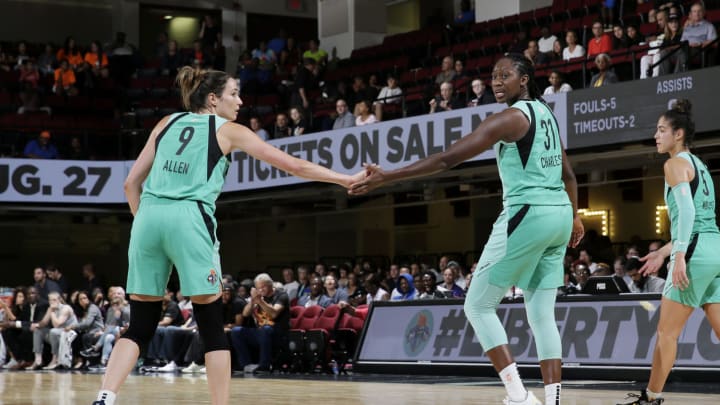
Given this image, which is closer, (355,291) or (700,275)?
(700,275)

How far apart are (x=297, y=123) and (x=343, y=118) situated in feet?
4.49

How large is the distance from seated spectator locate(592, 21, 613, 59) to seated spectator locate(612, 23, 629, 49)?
88mm

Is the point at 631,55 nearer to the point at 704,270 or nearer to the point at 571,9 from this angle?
the point at 571,9

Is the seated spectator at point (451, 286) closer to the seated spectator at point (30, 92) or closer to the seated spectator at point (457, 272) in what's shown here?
the seated spectator at point (457, 272)

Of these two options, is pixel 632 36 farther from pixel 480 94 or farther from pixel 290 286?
pixel 290 286

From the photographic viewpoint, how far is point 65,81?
2527 centimetres

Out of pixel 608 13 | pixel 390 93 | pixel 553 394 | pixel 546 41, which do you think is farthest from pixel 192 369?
pixel 553 394

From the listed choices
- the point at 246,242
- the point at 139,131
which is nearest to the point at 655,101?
the point at 139,131

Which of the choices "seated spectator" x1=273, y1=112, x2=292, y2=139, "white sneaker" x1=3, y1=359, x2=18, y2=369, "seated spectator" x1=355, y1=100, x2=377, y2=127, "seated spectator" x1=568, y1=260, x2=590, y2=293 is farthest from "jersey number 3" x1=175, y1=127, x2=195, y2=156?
"seated spectator" x1=273, y1=112, x2=292, y2=139

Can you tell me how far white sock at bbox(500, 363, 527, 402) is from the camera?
18.2ft

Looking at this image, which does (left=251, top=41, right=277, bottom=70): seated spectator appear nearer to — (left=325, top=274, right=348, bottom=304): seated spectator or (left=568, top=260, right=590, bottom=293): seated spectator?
(left=325, top=274, right=348, bottom=304): seated spectator

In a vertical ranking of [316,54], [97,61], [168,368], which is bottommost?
[168,368]

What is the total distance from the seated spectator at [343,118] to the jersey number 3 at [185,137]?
13659 millimetres

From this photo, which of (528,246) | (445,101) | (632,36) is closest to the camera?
(528,246)
